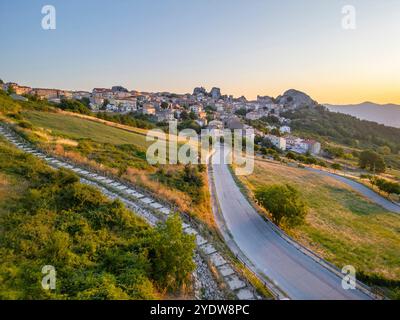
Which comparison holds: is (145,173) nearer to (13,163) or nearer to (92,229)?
(13,163)

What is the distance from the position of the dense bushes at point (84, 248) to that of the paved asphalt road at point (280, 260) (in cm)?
596

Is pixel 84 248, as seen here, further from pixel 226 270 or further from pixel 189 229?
pixel 226 270

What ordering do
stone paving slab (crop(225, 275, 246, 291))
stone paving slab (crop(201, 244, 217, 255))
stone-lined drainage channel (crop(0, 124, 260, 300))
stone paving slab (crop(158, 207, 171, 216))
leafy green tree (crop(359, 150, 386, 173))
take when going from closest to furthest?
stone-lined drainage channel (crop(0, 124, 260, 300))
stone paving slab (crop(225, 275, 246, 291))
stone paving slab (crop(201, 244, 217, 255))
stone paving slab (crop(158, 207, 171, 216))
leafy green tree (crop(359, 150, 386, 173))

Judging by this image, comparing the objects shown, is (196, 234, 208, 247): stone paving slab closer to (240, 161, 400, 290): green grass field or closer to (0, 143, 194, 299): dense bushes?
(0, 143, 194, 299): dense bushes

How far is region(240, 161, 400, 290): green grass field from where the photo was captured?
54.5 feet

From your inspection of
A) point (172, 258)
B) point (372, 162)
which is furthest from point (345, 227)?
point (372, 162)

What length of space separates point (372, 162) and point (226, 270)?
63.8 metres

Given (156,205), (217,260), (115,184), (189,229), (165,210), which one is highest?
(115,184)

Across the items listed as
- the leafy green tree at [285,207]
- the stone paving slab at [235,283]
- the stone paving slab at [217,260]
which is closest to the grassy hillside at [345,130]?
the leafy green tree at [285,207]

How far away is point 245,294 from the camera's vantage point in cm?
969

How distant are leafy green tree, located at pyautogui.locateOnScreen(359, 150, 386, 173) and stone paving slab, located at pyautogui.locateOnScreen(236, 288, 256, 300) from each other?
206 feet

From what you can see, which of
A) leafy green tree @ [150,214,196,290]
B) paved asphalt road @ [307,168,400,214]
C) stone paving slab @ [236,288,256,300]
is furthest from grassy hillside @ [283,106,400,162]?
leafy green tree @ [150,214,196,290]

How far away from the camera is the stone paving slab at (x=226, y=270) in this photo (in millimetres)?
10516
